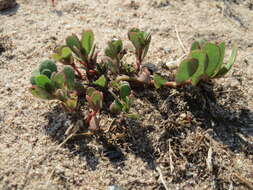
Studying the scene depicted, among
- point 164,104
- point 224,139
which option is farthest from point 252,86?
point 164,104

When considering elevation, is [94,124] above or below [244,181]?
above

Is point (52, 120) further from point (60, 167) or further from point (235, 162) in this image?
point (235, 162)

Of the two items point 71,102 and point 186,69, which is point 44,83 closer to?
point 71,102

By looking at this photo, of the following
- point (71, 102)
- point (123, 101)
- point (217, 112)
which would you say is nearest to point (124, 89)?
point (123, 101)

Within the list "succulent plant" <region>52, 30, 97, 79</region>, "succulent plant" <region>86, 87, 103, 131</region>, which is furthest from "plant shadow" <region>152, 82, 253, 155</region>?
"succulent plant" <region>52, 30, 97, 79</region>

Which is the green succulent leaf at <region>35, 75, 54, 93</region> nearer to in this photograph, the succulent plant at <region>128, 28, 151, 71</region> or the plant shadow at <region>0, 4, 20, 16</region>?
the succulent plant at <region>128, 28, 151, 71</region>

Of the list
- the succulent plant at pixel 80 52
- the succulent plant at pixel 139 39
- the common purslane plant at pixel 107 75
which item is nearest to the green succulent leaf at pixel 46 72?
the common purslane plant at pixel 107 75

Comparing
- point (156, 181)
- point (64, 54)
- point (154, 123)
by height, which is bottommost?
point (156, 181)
